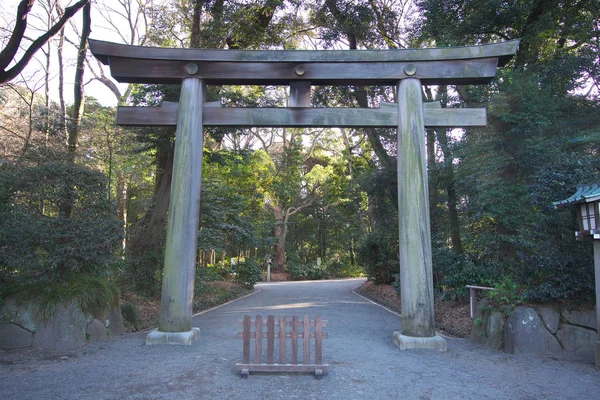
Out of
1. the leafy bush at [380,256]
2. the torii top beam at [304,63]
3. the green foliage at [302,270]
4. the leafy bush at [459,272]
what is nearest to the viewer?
the torii top beam at [304,63]

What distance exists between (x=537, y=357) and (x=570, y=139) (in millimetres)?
5721

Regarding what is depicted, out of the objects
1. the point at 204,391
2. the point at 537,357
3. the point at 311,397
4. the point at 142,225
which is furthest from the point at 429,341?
the point at 142,225

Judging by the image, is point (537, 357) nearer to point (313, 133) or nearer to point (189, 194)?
point (189, 194)

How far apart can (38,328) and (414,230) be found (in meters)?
6.27

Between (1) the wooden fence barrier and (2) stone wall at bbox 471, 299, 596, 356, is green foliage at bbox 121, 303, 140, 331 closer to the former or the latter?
(1) the wooden fence barrier

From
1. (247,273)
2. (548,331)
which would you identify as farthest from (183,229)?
(247,273)

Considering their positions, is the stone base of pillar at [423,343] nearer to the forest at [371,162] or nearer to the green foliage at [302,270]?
the forest at [371,162]

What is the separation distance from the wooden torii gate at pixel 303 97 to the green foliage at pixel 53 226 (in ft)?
4.56

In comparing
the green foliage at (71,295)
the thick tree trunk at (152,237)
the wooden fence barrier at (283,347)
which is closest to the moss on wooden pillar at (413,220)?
the wooden fence barrier at (283,347)

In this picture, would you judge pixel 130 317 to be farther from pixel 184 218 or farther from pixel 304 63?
pixel 304 63

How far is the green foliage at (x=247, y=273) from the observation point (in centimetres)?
1941

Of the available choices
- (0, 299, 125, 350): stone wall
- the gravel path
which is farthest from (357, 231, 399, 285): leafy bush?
(0, 299, 125, 350): stone wall

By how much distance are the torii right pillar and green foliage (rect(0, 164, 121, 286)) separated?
5.08 metres

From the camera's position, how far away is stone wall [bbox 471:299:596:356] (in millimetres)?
6363
